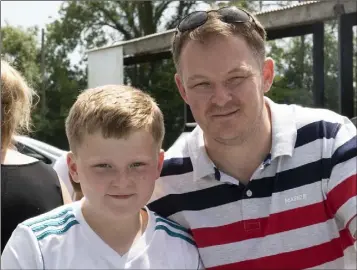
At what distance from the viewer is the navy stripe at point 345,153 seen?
5.63 ft

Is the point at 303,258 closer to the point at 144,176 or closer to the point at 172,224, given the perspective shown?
the point at 172,224

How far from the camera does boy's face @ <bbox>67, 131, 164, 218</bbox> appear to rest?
161 cm

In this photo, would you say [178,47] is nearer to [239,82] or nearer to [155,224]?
[239,82]

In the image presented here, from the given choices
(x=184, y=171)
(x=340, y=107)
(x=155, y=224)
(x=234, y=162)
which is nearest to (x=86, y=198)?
(x=155, y=224)

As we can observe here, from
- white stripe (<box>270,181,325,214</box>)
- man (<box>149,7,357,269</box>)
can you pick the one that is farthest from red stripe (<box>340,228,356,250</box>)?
white stripe (<box>270,181,325,214</box>)

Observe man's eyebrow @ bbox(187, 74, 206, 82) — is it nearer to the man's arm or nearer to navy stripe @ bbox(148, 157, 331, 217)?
navy stripe @ bbox(148, 157, 331, 217)

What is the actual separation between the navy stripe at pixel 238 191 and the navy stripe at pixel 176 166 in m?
0.08

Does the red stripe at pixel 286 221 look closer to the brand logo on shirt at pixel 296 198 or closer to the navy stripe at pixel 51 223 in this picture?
the brand logo on shirt at pixel 296 198

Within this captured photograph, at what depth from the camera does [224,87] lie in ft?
5.87

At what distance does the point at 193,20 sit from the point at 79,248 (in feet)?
2.76

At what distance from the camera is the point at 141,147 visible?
1.65 m

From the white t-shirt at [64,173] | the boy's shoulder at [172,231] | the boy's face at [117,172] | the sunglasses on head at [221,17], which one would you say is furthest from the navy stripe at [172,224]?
the white t-shirt at [64,173]

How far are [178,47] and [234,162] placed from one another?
1.44ft

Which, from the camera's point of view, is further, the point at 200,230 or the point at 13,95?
the point at 13,95
